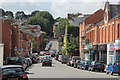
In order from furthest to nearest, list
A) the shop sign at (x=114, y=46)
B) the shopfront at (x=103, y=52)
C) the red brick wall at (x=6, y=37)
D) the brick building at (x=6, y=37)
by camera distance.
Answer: the red brick wall at (x=6, y=37)
the brick building at (x=6, y=37)
the shopfront at (x=103, y=52)
the shop sign at (x=114, y=46)

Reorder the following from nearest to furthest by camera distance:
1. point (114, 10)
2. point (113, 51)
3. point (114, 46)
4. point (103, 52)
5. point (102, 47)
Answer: point (114, 46), point (113, 51), point (114, 10), point (102, 47), point (103, 52)

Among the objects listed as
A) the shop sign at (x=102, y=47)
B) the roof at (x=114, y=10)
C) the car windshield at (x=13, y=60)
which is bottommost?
the car windshield at (x=13, y=60)

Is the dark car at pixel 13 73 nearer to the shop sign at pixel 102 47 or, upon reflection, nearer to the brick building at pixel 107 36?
the brick building at pixel 107 36

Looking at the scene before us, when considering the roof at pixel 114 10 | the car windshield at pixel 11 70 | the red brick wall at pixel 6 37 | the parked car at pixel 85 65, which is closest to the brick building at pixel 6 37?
the red brick wall at pixel 6 37

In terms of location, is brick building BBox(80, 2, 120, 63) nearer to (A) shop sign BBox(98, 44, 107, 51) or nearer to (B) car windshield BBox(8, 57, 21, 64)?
(A) shop sign BBox(98, 44, 107, 51)

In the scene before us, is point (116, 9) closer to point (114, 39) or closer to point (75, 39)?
point (114, 39)

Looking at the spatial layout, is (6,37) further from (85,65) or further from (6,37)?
(85,65)

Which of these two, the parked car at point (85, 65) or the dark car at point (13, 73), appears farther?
the parked car at point (85, 65)

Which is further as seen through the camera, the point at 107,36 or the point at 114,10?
the point at 114,10

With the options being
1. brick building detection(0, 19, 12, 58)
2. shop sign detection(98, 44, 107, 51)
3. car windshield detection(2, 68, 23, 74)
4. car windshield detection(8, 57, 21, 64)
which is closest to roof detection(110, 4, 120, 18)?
shop sign detection(98, 44, 107, 51)

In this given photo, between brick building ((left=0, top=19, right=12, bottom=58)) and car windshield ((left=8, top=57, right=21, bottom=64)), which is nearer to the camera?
car windshield ((left=8, top=57, right=21, bottom=64))

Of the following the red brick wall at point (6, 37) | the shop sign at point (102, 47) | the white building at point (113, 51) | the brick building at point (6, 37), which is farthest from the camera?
the red brick wall at point (6, 37)

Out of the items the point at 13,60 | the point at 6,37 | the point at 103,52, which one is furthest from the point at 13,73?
the point at 6,37

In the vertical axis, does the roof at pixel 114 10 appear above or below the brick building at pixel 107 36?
above
